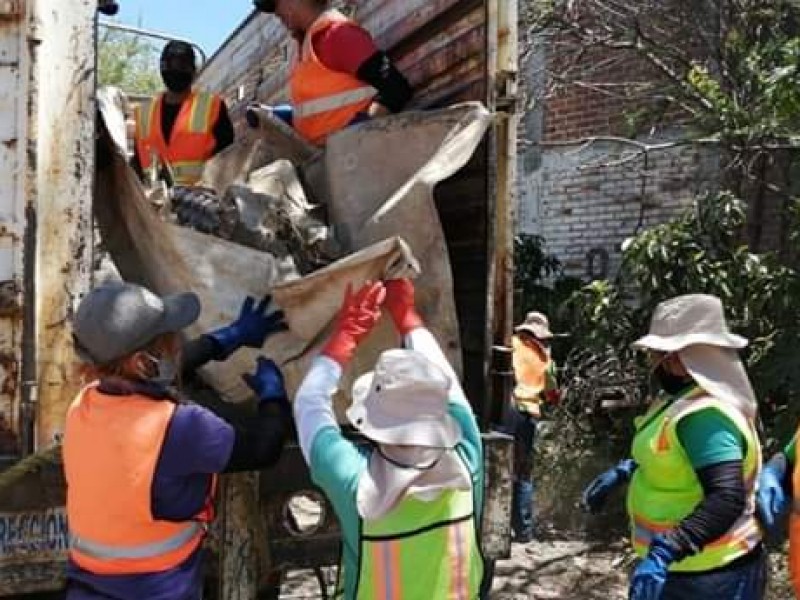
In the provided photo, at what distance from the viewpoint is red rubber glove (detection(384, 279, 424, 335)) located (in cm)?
286

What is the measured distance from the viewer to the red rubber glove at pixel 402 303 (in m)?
2.86

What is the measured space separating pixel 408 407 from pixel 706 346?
3.50 ft

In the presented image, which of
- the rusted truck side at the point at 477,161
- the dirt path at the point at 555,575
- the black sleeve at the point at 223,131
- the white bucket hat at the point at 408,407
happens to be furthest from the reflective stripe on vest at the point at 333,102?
the dirt path at the point at 555,575

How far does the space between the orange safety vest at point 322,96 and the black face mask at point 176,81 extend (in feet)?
3.04

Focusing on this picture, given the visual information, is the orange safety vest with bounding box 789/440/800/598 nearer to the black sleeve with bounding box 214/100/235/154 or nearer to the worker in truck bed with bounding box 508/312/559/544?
the black sleeve with bounding box 214/100/235/154

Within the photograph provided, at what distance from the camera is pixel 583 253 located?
1014 centimetres

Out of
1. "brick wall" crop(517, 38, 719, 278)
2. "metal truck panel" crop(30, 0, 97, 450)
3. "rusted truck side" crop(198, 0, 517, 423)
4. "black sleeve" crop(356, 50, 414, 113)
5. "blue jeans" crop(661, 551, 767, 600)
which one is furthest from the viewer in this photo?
"brick wall" crop(517, 38, 719, 278)

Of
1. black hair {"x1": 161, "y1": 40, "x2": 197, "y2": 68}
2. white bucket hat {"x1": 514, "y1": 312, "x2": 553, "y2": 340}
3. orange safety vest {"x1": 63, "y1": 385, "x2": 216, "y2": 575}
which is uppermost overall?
black hair {"x1": 161, "y1": 40, "x2": 197, "y2": 68}

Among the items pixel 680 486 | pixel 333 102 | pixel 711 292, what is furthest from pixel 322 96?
pixel 711 292

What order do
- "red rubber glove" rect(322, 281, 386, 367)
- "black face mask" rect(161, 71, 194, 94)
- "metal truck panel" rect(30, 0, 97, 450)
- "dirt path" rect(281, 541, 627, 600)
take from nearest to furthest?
"metal truck panel" rect(30, 0, 97, 450), "red rubber glove" rect(322, 281, 386, 367), "black face mask" rect(161, 71, 194, 94), "dirt path" rect(281, 541, 627, 600)

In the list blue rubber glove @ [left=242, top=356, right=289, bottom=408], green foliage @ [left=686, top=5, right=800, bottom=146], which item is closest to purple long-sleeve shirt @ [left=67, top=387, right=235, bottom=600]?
blue rubber glove @ [left=242, top=356, right=289, bottom=408]

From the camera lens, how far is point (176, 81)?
4.58 meters

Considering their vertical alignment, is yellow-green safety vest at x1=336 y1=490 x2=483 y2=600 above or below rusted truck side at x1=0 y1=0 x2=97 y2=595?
below

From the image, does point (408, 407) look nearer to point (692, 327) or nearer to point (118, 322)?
point (118, 322)
